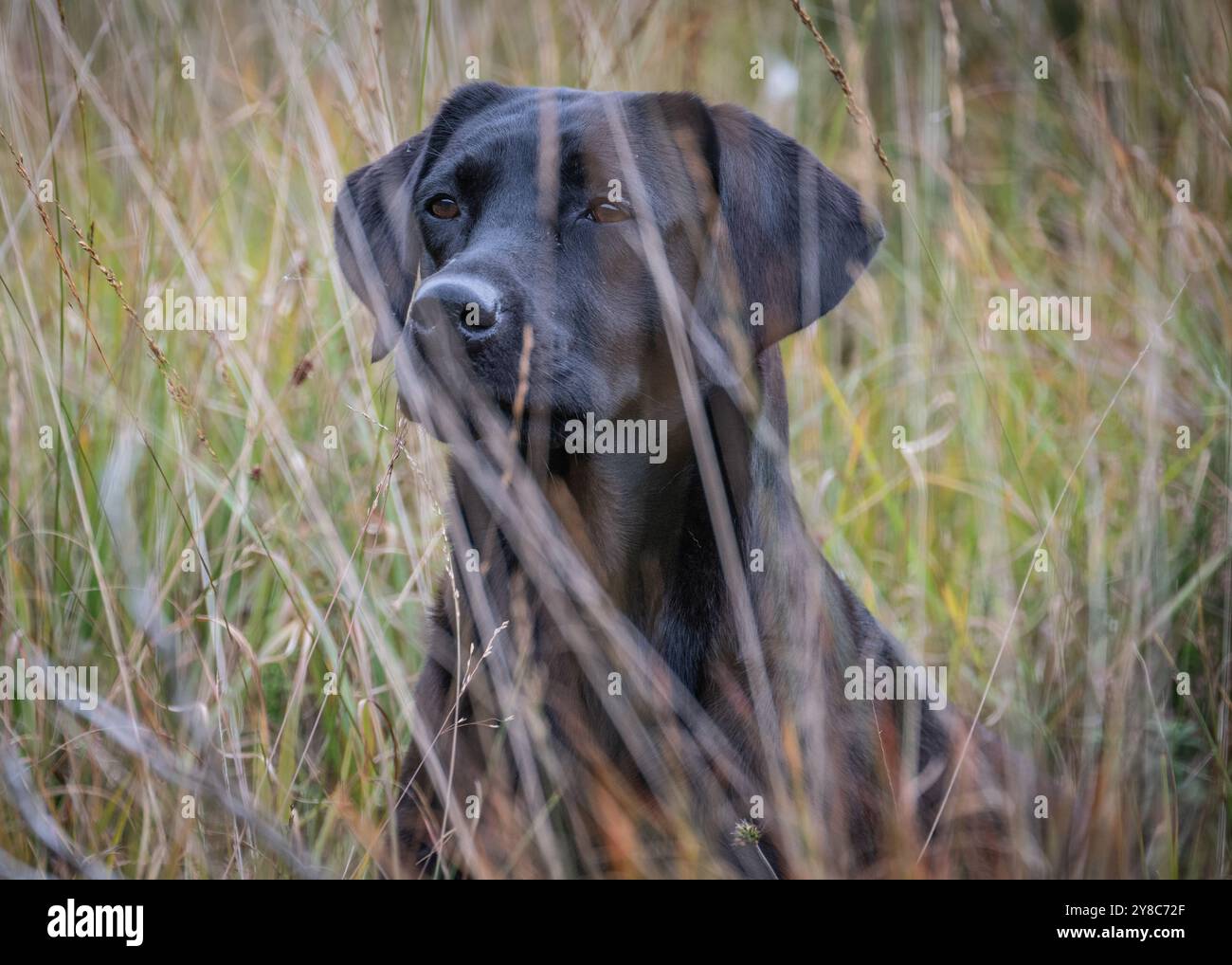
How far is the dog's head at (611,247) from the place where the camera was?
2455 mm

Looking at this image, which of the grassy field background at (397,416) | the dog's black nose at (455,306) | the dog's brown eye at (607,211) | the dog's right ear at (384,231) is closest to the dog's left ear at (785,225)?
the dog's brown eye at (607,211)

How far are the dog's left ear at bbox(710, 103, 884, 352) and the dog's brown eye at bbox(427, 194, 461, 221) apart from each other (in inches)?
24.4

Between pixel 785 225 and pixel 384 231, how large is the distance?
973mm

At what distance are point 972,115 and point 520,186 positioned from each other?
2286mm

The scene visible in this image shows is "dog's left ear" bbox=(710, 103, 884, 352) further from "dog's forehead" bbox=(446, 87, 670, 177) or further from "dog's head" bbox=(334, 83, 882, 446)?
"dog's forehead" bbox=(446, 87, 670, 177)

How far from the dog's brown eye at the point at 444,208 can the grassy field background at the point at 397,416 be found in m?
0.26

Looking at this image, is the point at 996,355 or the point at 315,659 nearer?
the point at 315,659

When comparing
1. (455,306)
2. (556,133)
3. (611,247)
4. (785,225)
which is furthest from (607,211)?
(455,306)

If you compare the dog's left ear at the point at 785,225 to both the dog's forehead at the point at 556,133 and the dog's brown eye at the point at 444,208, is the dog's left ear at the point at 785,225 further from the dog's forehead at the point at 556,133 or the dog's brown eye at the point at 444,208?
the dog's brown eye at the point at 444,208

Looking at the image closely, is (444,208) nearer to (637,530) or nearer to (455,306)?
(455,306)

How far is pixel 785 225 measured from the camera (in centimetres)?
269
